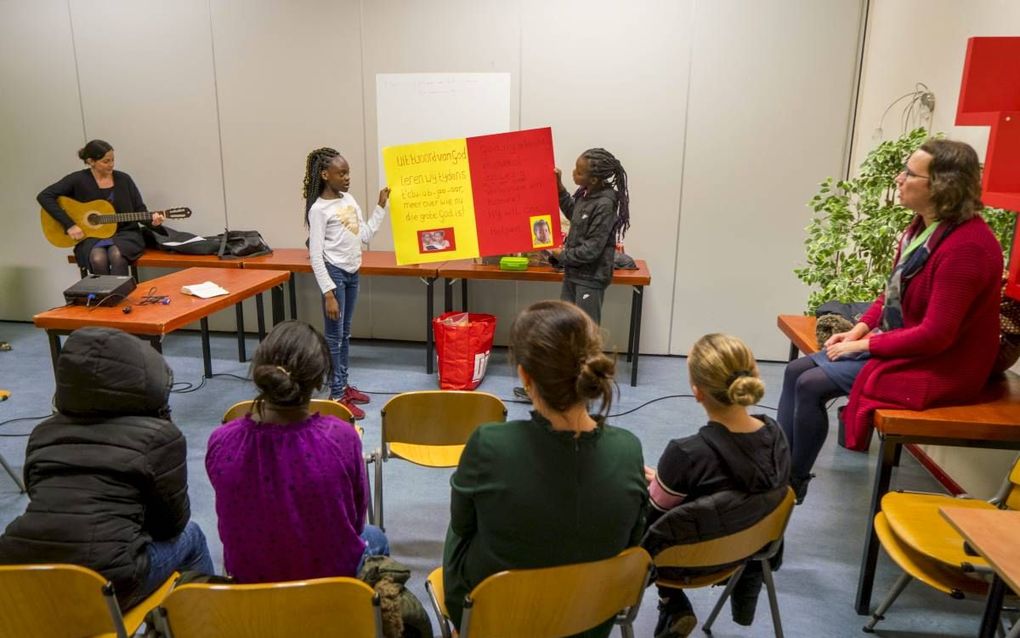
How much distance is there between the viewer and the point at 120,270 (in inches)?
180

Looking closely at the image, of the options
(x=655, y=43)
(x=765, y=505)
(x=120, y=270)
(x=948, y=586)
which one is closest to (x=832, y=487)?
(x=948, y=586)

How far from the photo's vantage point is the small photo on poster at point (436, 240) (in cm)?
414

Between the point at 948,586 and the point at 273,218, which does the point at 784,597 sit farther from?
the point at 273,218

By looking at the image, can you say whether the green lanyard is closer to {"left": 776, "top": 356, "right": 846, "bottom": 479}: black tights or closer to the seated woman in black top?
{"left": 776, "top": 356, "right": 846, "bottom": 479}: black tights

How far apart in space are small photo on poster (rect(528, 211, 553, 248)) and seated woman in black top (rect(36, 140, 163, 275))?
2.60m

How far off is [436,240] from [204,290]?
134 centimetres

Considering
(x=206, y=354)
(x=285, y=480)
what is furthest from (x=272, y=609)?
(x=206, y=354)

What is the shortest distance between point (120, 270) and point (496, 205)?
260 cm

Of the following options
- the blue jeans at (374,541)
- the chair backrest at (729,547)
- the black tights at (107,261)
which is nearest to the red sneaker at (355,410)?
the blue jeans at (374,541)

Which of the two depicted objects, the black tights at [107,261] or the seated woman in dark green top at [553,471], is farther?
the black tights at [107,261]

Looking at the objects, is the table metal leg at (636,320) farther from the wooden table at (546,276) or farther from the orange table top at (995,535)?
the orange table top at (995,535)

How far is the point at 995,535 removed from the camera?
58.8 inches

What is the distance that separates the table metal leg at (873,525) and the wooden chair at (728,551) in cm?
57

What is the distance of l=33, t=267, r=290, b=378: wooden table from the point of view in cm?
293
